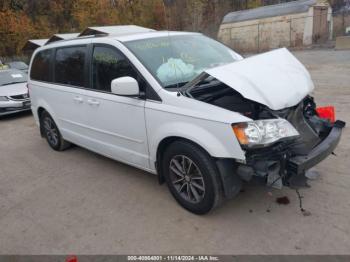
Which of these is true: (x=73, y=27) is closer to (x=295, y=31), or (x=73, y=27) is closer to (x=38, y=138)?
(x=295, y=31)

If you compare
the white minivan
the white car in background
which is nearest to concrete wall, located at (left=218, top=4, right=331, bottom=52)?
the white car in background

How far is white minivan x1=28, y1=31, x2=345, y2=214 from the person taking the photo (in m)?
2.84

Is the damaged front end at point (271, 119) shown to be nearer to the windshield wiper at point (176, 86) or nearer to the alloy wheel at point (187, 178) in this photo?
the windshield wiper at point (176, 86)

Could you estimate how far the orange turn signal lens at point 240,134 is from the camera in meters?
2.75

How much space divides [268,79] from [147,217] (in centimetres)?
190

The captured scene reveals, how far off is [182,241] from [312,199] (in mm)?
1514

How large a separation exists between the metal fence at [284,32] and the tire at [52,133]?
25.3m

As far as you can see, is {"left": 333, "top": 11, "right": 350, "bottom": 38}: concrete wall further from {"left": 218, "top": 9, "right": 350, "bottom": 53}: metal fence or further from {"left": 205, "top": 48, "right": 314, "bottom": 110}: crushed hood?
{"left": 205, "top": 48, "right": 314, "bottom": 110}: crushed hood

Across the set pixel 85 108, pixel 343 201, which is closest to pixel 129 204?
pixel 85 108

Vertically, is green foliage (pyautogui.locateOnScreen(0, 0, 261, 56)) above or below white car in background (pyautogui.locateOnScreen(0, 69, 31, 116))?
above

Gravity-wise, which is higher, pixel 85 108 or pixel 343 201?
pixel 85 108

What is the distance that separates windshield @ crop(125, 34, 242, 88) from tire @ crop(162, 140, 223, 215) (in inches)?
29.7

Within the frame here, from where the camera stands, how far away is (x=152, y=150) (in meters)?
3.53

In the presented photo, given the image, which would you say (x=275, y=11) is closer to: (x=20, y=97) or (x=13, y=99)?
(x=20, y=97)
